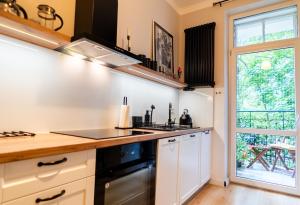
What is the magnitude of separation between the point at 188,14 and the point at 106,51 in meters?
2.58

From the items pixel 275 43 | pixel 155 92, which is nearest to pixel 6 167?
pixel 155 92

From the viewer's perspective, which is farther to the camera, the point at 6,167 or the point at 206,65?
the point at 206,65

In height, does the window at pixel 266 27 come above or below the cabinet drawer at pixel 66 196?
above

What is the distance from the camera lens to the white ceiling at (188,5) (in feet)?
11.0

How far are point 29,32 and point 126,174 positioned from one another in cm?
117

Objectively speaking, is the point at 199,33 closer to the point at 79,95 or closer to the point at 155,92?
the point at 155,92

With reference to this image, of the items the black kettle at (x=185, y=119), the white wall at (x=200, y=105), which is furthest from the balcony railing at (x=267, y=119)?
the black kettle at (x=185, y=119)

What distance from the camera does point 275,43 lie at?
2.93 metres

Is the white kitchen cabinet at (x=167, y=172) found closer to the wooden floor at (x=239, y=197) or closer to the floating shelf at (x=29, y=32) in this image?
the wooden floor at (x=239, y=197)

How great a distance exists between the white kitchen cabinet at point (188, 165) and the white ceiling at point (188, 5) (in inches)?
92.0

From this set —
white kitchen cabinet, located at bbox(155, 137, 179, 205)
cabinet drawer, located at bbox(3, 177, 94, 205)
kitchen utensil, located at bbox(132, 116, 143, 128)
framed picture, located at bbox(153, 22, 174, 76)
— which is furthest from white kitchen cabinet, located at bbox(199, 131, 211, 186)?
cabinet drawer, located at bbox(3, 177, 94, 205)

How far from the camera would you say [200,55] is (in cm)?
331

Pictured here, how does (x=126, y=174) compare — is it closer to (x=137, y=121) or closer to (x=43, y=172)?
(x=43, y=172)

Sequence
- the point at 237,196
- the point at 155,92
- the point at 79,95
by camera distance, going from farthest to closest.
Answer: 1. the point at 155,92
2. the point at 237,196
3. the point at 79,95
